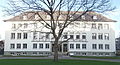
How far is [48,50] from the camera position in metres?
64.8

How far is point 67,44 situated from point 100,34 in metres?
12.1

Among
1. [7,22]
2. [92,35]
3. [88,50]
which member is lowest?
[88,50]

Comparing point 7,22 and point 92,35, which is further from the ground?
point 7,22

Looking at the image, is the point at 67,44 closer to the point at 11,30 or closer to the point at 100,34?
the point at 100,34

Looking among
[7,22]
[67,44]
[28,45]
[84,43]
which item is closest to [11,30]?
[7,22]

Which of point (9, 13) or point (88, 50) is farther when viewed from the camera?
point (88, 50)

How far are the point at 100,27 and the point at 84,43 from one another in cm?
798

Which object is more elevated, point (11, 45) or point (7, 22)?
point (7, 22)

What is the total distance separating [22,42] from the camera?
65438 mm

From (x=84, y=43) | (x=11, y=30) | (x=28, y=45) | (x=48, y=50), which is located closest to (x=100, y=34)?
(x=84, y=43)

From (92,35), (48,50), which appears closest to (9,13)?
(48,50)

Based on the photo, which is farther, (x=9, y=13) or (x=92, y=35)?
(x=92, y=35)

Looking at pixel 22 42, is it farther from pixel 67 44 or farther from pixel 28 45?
pixel 67 44

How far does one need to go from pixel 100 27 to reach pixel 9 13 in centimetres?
4605
